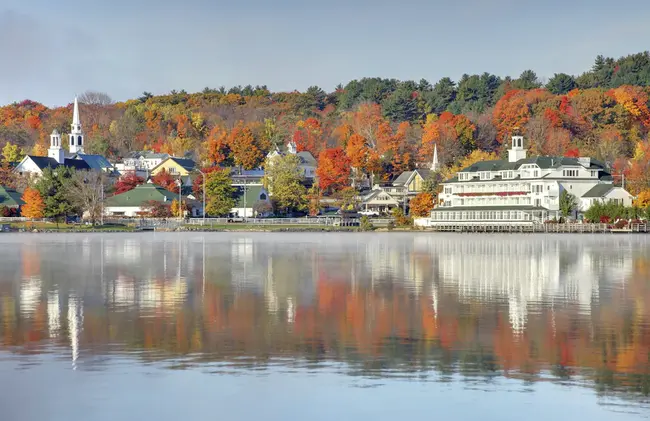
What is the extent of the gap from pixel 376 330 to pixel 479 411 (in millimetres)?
7176

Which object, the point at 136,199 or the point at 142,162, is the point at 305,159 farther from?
the point at 136,199

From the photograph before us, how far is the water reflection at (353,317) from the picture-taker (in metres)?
17.8

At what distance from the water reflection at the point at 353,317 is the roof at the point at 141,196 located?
72.3m

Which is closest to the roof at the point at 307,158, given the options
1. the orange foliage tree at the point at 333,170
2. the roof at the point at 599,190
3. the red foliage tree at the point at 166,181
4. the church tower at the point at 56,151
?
the orange foliage tree at the point at 333,170

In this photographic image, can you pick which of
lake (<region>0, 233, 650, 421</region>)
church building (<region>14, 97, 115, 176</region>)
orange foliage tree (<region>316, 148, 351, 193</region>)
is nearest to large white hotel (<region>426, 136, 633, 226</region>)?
orange foliage tree (<region>316, 148, 351, 193</region>)

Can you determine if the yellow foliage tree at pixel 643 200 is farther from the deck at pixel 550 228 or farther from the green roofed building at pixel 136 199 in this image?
the green roofed building at pixel 136 199

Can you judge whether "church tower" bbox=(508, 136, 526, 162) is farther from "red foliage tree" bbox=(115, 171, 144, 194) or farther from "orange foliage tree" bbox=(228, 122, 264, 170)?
"red foliage tree" bbox=(115, 171, 144, 194)

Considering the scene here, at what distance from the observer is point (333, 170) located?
413 ft

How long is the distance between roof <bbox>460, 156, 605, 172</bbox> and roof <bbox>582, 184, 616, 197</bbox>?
3.44 m

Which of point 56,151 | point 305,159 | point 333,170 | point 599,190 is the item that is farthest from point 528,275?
point 56,151

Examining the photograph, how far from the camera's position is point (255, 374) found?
54.9 ft

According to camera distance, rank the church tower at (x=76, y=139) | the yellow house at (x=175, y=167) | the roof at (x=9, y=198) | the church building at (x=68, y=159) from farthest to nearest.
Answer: the church tower at (x=76, y=139)
the yellow house at (x=175, y=167)
the church building at (x=68, y=159)
the roof at (x=9, y=198)

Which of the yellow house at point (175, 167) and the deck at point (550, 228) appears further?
the yellow house at point (175, 167)

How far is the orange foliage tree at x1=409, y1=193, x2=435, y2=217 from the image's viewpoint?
112 m
